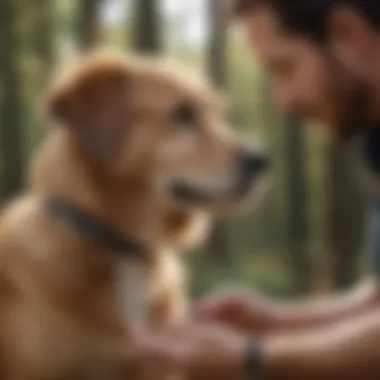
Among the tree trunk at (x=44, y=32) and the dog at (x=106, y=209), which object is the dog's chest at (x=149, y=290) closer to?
the dog at (x=106, y=209)

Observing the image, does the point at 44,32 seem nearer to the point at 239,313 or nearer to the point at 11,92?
the point at 11,92

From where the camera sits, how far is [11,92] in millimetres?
1643

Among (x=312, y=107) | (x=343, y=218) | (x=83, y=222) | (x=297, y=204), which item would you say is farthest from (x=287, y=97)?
(x=297, y=204)

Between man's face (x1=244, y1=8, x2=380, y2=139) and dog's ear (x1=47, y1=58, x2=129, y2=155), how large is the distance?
293mm

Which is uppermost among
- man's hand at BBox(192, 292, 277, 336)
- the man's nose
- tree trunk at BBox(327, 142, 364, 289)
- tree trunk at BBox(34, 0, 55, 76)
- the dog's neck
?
tree trunk at BBox(34, 0, 55, 76)

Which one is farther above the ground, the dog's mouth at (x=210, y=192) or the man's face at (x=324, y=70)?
the dog's mouth at (x=210, y=192)

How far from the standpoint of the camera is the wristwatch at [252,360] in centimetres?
98

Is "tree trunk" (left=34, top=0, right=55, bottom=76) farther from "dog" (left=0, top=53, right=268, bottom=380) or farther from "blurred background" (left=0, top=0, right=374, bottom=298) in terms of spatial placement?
"dog" (left=0, top=53, right=268, bottom=380)

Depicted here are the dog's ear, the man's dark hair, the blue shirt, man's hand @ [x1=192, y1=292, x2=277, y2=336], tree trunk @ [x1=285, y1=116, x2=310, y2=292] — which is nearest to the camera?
the man's dark hair

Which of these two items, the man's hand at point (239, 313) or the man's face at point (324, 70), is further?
the man's hand at point (239, 313)

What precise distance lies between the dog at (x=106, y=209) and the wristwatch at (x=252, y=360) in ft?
0.82

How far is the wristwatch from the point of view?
3.20ft

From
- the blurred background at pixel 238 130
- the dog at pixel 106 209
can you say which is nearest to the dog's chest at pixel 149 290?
the dog at pixel 106 209

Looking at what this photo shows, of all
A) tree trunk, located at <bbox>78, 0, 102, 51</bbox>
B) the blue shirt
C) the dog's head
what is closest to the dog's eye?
the dog's head
